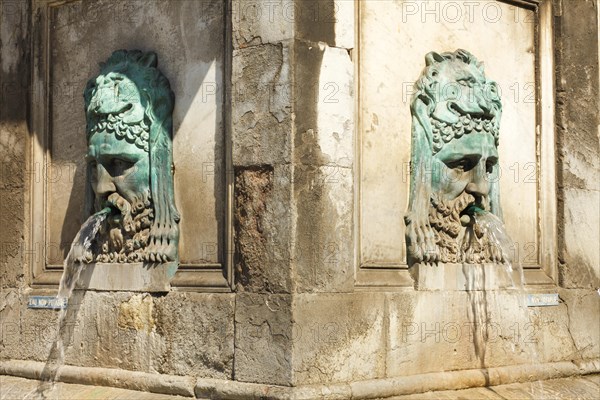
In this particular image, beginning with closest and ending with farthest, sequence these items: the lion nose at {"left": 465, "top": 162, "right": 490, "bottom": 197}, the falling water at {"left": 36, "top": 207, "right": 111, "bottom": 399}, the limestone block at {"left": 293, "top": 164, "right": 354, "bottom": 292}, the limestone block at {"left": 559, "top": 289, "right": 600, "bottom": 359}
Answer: the limestone block at {"left": 293, "top": 164, "right": 354, "bottom": 292}
the lion nose at {"left": 465, "top": 162, "right": 490, "bottom": 197}
the falling water at {"left": 36, "top": 207, "right": 111, "bottom": 399}
the limestone block at {"left": 559, "top": 289, "right": 600, "bottom": 359}

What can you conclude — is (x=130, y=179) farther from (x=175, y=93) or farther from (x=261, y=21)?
(x=261, y=21)

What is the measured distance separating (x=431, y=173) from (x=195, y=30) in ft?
5.87

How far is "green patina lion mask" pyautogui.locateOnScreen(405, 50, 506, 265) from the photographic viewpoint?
7785 millimetres

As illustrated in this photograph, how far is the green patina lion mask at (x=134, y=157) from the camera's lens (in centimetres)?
778

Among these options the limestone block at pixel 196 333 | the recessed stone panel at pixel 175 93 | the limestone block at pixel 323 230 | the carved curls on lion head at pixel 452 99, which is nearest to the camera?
the limestone block at pixel 323 230

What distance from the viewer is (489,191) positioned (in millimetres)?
8219

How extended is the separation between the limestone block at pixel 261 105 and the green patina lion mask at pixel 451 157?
117cm

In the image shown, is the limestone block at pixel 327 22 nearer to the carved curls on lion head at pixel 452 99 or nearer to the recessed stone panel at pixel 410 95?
the recessed stone panel at pixel 410 95

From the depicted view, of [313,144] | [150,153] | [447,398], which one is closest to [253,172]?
[313,144]

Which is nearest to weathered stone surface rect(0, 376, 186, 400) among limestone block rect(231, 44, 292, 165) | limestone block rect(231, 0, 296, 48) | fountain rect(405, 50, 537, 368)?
limestone block rect(231, 44, 292, 165)

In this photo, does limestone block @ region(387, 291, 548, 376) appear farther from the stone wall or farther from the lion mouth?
the lion mouth

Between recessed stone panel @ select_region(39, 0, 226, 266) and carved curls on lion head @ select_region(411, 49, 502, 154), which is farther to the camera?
carved curls on lion head @ select_region(411, 49, 502, 154)

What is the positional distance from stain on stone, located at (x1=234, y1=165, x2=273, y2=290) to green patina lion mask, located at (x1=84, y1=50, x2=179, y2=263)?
0.68 m

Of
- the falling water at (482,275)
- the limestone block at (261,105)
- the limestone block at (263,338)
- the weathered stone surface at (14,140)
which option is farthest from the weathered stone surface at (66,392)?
the falling water at (482,275)
